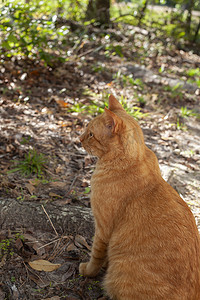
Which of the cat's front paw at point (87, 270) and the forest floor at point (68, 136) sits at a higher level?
the forest floor at point (68, 136)

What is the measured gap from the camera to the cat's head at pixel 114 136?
2.51 m

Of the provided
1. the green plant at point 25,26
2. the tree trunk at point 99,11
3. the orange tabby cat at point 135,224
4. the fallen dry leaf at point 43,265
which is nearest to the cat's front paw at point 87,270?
the orange tabby cat at point 135,224

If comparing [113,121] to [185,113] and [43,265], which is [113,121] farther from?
[185,113]

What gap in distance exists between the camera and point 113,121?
2.46 m

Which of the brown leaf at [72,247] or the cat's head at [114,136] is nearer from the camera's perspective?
the cat's head at [114,136]

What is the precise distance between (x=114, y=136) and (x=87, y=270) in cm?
127

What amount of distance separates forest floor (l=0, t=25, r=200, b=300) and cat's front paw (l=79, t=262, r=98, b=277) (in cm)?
7

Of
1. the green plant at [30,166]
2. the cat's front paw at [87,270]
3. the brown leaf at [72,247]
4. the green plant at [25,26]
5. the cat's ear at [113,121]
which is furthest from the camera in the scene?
the green plant at [25,26]

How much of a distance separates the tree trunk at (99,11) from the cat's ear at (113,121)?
7637 mm

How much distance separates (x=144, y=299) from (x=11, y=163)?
2.51m

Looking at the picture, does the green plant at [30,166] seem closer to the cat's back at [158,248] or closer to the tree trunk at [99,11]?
the cat's back at [158,248]

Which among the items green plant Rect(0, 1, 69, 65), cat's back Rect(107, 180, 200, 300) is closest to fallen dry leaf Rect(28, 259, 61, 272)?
cat's back Rect(107, 180, 200, 300)

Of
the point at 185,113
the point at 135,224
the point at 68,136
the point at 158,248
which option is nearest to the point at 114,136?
the point at 135,224

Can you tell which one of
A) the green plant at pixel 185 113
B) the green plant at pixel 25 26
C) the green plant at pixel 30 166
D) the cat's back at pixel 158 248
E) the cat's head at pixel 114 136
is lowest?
the green plant at pixel 30 166
